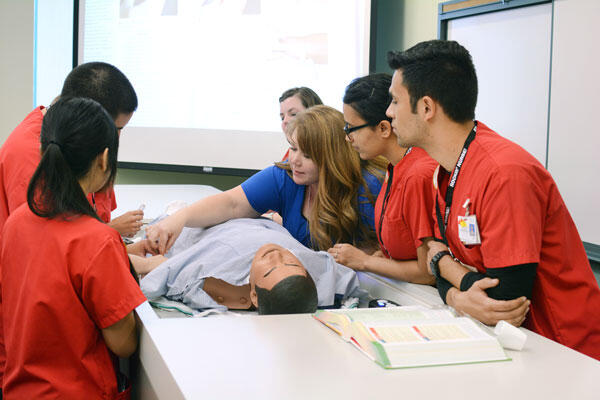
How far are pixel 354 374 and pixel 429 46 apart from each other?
89 cm

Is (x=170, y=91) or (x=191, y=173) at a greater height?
(x=170, y=91)

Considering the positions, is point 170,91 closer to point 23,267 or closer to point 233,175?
point 233,175

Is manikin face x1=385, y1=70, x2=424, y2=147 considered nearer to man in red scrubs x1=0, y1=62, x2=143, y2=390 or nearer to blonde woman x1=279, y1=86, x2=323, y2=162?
man in red scrubs x1=0, y1=62, x2=143, y2=390

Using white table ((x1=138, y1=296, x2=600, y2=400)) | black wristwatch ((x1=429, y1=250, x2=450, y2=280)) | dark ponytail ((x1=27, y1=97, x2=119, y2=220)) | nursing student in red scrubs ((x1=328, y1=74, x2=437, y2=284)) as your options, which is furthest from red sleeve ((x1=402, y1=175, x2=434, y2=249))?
dark ponytail ((x1=27, y1=97, x2=119, y2=220))

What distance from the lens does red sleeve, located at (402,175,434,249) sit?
172 centimetres

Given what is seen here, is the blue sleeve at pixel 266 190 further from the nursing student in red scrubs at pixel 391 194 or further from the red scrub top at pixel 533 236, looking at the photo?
the red scrub top at pixel 533 236

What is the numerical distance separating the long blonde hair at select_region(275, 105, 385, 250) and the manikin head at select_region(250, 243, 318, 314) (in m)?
0.53

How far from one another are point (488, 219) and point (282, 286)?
538mm

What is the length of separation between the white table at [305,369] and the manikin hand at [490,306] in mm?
60

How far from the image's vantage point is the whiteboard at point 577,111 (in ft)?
8.66

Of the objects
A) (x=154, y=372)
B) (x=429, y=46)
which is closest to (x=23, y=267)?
(x=154, y=372)

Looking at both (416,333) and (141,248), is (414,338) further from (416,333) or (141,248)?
(141,248)

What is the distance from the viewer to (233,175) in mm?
4676

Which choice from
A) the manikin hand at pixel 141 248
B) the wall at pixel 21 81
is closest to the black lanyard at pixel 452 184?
the manikin hand at pixel 141 248
